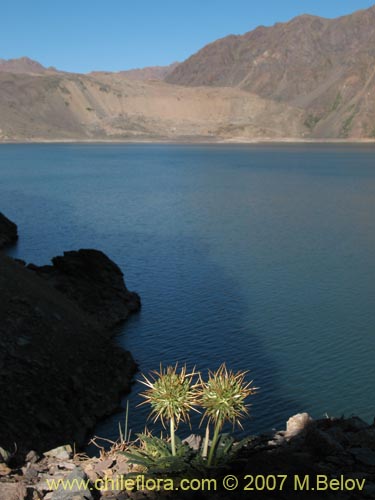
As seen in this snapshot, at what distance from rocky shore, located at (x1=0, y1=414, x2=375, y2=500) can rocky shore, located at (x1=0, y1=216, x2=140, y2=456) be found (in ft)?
19.9

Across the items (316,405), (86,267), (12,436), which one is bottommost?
(316,405)

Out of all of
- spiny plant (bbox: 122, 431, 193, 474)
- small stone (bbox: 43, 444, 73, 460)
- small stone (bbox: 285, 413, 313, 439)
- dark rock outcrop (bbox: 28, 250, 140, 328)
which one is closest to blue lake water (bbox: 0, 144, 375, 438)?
dark rock outcrop (bbox: 28, 250, 140, 328)

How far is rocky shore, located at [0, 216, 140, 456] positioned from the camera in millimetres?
15414

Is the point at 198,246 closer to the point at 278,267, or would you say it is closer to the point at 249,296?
the point at 278,267

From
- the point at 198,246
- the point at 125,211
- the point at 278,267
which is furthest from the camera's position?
the point at 125,211

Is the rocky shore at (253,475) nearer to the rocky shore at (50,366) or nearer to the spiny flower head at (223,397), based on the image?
the spiny flower head at (223,397)

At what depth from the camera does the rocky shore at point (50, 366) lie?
1541 cm

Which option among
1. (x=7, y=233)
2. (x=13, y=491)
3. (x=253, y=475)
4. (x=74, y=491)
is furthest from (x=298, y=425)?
(x=7, y=233)

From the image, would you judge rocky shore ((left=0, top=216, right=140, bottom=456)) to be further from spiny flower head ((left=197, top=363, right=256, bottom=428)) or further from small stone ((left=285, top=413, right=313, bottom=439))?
spiny flower head ((left=197, top=363, right=256, bottom=428))

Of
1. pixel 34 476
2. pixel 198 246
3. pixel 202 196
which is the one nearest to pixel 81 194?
pixel 202 196

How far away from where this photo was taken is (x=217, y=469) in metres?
7.63

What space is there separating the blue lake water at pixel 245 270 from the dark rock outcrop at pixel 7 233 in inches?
47.7

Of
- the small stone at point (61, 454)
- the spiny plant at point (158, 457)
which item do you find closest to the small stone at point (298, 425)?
the spiny plant at point (158, 457)

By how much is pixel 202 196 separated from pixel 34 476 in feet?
211
